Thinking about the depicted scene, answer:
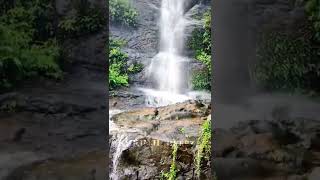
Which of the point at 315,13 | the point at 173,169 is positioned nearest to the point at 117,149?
the point at 173,169

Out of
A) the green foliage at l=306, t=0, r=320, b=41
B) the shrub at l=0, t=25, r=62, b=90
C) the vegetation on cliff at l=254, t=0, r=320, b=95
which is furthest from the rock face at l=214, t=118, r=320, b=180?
the shrub at l=0, t=25, r=62, b=90

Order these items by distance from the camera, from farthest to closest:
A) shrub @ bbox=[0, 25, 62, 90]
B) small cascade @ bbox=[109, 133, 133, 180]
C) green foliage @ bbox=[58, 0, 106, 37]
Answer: small cascade @ bbox=[109, 133, 133, 180] < green foliage @ bbox=[58, 0, 106, 37] < shrub @ bbox=[0, 25, 62, 90]

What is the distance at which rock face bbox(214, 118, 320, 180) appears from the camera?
3.58 metres

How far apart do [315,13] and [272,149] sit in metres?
1.06

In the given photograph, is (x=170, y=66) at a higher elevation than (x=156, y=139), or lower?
higher

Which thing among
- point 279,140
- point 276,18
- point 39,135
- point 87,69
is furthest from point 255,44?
point 39,135

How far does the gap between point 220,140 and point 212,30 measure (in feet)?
2.77

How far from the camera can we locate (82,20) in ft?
11.8

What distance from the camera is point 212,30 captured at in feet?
12.3

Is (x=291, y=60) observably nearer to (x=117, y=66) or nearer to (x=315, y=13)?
(x=315, y=13)

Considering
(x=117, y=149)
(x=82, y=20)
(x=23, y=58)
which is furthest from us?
(x=117, y=149)

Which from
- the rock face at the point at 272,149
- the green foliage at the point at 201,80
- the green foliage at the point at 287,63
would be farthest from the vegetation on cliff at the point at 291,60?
the green foliage at the point at 201,80

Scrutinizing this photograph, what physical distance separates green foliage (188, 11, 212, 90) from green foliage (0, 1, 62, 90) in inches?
42.3

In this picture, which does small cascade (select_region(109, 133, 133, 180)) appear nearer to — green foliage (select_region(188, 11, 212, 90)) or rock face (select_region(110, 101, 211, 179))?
rock face (select_region(110, 101, 211, 179))
